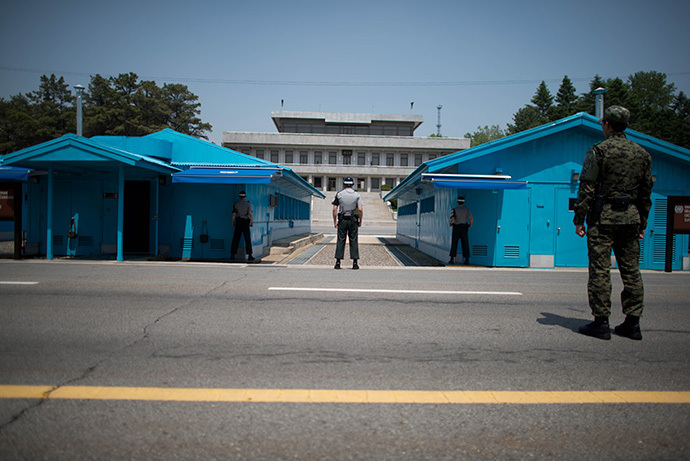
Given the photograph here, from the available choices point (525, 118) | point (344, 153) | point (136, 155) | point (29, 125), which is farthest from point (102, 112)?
point (525, 118)

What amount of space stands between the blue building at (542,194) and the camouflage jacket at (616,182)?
8217 millimetres

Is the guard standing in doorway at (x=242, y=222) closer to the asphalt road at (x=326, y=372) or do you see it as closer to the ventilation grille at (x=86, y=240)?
the ventilation grille at (x=86, y=240)

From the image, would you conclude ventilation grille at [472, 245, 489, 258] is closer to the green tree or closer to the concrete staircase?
the concrete staircase

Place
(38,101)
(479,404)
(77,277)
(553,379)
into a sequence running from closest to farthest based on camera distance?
(479,404) < (553,379) < (77,277) < (38,101)

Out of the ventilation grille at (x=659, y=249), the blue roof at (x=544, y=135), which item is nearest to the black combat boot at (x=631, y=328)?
the blue roof at (x=544, y=135)

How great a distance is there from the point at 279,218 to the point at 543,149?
38.3 ft

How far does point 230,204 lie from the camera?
544 inches

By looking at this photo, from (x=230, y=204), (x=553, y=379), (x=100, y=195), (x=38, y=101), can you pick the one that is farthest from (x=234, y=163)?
(x=38, y=101)

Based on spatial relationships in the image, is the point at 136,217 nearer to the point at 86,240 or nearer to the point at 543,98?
the point at 86,240

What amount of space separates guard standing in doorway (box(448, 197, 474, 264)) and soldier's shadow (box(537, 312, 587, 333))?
6956mm

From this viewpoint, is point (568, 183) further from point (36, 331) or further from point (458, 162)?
point (36, 331)

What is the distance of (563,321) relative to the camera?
17.7 feet

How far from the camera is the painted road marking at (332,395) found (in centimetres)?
300

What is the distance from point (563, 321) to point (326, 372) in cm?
337
